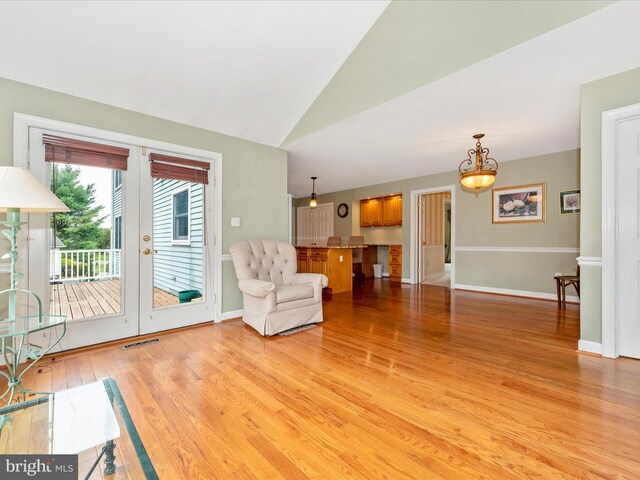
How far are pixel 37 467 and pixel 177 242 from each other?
2616 mm

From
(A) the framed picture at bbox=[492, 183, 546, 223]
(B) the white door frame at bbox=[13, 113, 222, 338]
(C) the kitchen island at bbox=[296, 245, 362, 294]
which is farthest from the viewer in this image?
(C) the kitchen island at bbox=[296, 245, 362, 294]

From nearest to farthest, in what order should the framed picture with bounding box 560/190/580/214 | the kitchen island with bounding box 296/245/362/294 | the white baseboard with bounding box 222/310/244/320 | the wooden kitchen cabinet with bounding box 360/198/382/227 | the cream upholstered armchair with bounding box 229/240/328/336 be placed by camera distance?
the cream upholstered armchair with bounding box 229/240/328/336
the white baseboard with bounding box 222/310/244/320
the framed picture with bounding box 560/190/580/214
the kitchen island with bounding box 296/245/362/294
the wooden kitchen cabinet with bounding box 360/198/382/227

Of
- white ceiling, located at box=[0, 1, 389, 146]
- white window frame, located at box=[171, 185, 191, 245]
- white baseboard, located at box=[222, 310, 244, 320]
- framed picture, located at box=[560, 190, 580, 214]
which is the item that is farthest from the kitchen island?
framed picture, located at box=[560, 190, 580, 214]

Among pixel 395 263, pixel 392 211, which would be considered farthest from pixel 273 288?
pixel 392 211

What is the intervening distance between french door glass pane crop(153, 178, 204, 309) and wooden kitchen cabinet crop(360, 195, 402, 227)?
17.0ft

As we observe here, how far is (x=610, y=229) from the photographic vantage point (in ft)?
8.48

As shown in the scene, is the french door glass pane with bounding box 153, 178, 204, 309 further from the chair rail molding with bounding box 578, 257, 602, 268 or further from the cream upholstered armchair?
the chair rail molding with bounding box 578, 257, 602, 268

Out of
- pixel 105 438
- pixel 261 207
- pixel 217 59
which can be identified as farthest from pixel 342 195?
pixel 105 438

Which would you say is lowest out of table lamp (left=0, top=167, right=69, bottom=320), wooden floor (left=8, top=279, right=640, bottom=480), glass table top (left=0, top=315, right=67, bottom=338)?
wooden floor (left=8, top=279, right=640, bottom=480)

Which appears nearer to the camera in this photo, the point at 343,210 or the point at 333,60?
the point at 333,60

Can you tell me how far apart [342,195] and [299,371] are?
6647 mm

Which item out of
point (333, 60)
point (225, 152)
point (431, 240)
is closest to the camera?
point (333, 60)

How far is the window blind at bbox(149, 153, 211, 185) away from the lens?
129 inches

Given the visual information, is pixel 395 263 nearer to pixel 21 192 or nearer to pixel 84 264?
pixel 84 264
